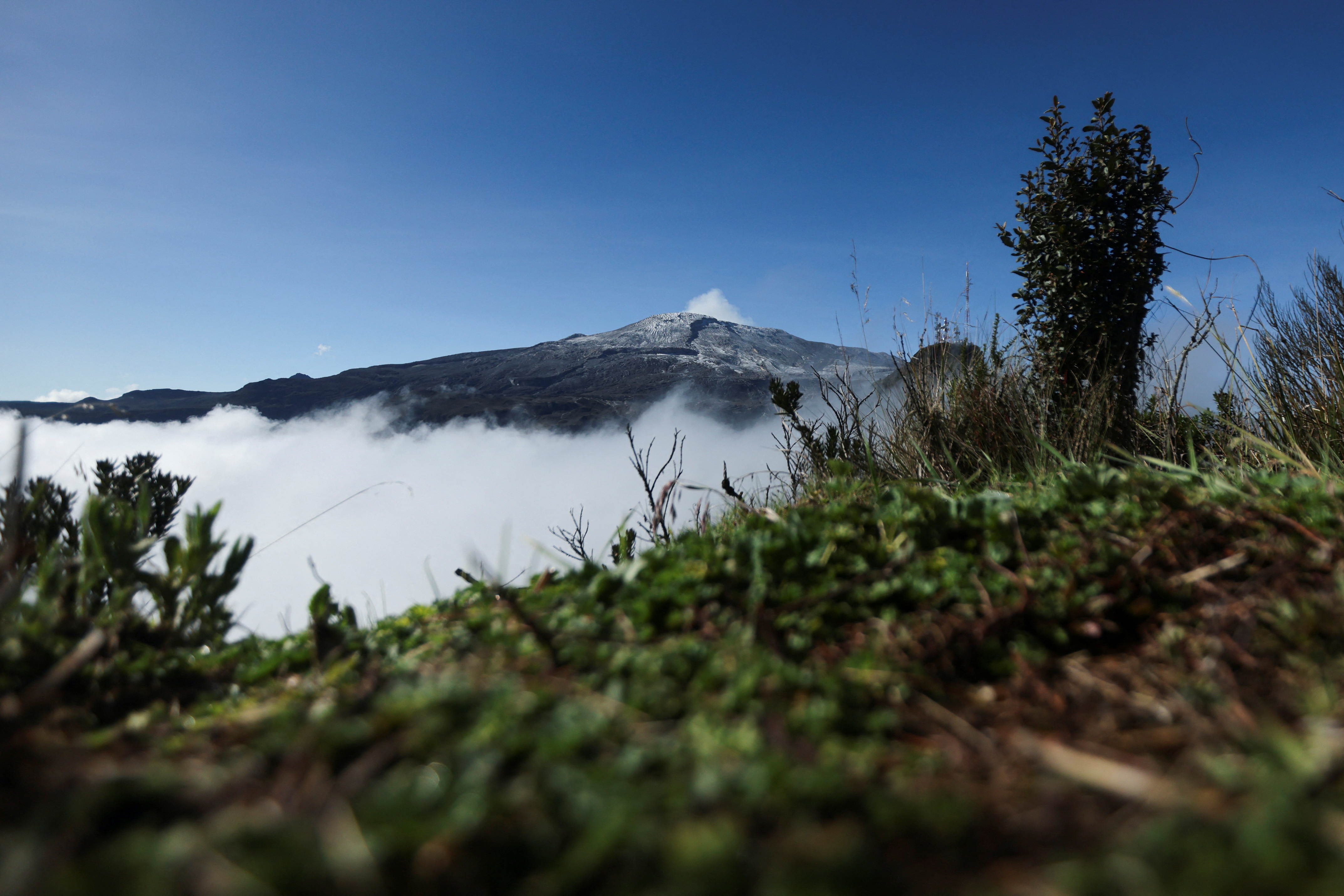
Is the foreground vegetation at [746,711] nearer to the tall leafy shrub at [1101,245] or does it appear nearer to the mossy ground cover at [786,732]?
the mossy ground cover at [786,732]

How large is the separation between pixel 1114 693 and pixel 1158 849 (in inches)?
22.6

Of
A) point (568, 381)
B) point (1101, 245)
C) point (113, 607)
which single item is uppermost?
point (568, 381)

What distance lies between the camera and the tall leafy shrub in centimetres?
641

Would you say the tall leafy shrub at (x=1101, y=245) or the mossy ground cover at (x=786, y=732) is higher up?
the tall leafy shrub at (x=1101, y=245)

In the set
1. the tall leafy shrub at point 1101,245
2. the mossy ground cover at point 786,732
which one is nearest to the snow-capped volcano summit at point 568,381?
the tall leafy shrub at point 1101,245

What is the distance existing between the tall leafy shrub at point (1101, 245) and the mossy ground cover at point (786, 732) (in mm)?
5118

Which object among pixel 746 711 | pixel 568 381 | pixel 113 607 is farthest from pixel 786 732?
pixel 568 381

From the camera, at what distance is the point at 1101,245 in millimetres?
6434

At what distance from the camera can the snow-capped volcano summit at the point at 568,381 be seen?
140625 millimetres

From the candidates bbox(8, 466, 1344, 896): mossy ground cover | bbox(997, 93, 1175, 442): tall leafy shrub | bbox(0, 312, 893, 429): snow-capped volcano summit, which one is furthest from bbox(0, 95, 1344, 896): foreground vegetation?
bbox(0, 312, 893, 429): snow-capped volcano summit

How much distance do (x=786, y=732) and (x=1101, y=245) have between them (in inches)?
276

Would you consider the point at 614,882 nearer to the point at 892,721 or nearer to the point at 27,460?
the point at 892,721

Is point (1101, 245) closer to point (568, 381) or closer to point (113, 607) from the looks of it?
point (113, 607)

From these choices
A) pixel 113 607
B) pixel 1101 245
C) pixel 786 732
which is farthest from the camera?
pixel 1101 245
